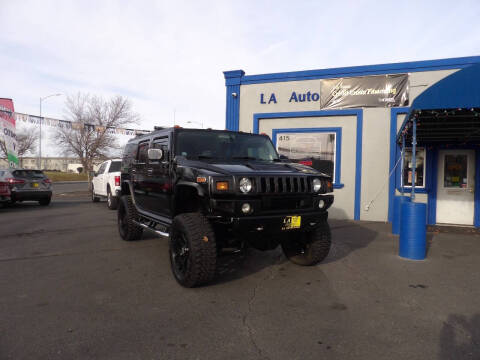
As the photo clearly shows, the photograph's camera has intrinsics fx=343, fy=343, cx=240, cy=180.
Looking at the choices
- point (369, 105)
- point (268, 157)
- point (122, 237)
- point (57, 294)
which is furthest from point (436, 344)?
point (369, 105)

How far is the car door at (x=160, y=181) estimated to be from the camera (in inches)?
193

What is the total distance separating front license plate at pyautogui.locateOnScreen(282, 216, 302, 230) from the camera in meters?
4.06

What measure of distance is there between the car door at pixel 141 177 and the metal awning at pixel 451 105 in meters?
4.56

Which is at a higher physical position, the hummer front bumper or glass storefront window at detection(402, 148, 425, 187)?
glass storefront window at detection(402, 148, 425, 187)

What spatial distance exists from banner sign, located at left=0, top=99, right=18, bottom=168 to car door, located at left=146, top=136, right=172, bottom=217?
13352mm

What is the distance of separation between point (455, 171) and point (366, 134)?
254cm

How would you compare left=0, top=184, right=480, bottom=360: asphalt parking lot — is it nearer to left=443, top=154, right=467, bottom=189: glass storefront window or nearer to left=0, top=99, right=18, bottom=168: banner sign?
left=443, top=154, right=467, bottom=189: glass storefront window

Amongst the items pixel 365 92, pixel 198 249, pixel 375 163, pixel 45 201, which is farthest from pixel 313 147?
pixel 45 201

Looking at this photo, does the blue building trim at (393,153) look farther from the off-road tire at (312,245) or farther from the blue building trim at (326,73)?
the off-road tire at (312,245)

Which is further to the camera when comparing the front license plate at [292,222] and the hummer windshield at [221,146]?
the hummer windshield at [221,146]

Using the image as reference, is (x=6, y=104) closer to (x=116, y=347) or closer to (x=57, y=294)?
(x=57, y=294)

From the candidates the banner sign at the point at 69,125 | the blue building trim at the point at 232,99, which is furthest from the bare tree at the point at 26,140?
the blue building trim at the point at 232,99

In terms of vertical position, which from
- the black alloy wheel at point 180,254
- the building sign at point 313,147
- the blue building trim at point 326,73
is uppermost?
the blue building trim at point 326,73

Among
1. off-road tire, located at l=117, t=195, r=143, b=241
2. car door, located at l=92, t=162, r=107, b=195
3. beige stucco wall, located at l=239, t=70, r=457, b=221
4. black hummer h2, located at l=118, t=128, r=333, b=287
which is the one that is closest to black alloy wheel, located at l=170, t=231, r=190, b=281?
black hummer h2, located at l=118, t=128, r=333, b=287
